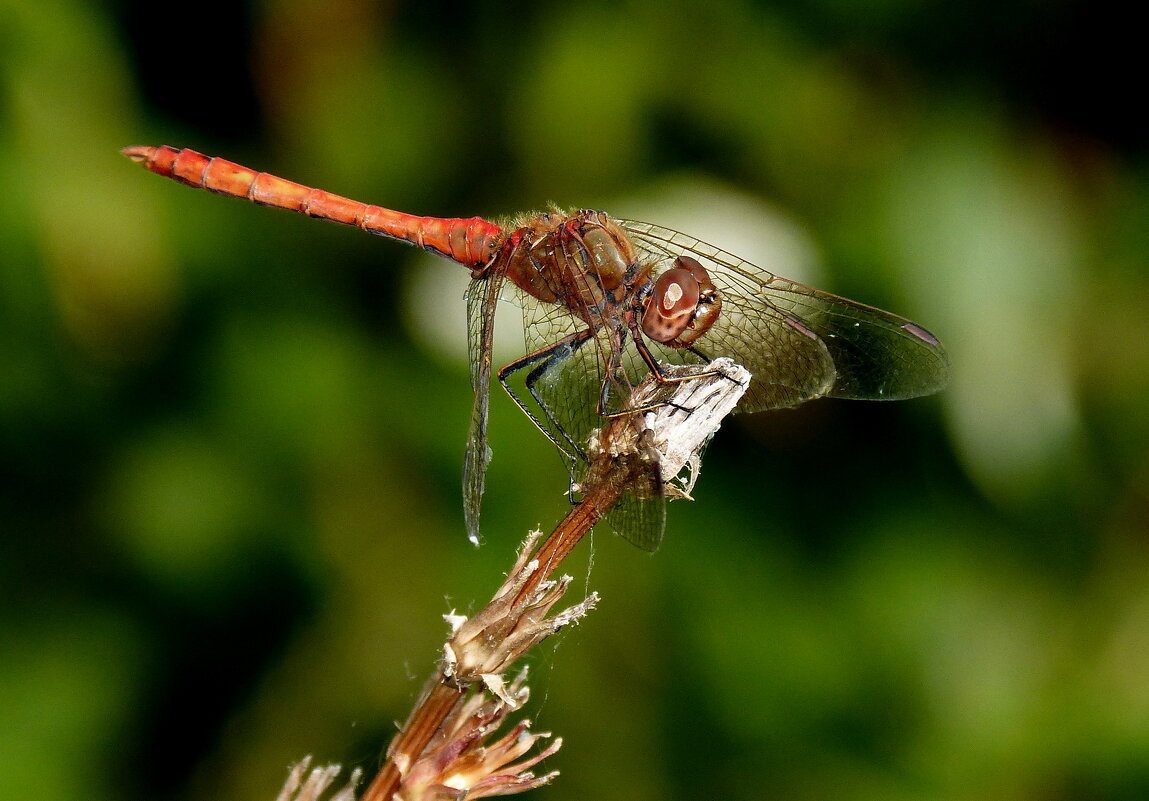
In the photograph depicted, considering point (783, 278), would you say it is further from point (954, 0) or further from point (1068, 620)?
point (1068, 620)

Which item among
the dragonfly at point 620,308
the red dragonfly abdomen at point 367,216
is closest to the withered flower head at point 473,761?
the dragonfly at point 620,308

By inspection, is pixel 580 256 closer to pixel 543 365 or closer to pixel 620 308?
pixel 620 308

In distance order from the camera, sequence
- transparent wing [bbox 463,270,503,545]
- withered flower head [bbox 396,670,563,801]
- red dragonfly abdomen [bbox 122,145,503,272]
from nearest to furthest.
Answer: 1. withered flower head [bbox 396,670,563,801]
2. transparent wing [bbox 463,270,503,545]
3. red dragonfly abdomen [bbox 122,145,503,272]

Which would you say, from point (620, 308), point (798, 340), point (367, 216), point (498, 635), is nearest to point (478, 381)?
point (620, 308)

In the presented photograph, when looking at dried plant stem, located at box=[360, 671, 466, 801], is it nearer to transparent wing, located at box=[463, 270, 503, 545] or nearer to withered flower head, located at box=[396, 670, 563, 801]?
withered flower head, located at box=[396, 670, 563, 801]

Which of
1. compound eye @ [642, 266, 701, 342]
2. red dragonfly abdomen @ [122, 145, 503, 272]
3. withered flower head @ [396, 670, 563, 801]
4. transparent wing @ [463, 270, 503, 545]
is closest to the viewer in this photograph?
withered flower head @ [396, 670, 563, 801]

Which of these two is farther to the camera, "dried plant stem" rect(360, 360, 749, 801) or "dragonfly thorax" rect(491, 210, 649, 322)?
"dragonfly thorax" rect(491, 210, 649, 322)

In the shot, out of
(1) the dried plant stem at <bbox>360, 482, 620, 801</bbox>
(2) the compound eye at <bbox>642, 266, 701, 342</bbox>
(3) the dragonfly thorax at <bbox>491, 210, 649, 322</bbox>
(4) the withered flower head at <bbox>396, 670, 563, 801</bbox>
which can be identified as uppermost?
(3) the dragonfly thorax at <bbox>491, 210, 649, 322</bbox>

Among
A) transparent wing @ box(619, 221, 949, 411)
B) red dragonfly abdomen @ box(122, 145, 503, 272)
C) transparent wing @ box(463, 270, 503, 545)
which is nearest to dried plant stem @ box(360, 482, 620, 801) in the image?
transparent wing @ box(463, 270, 503, 545)

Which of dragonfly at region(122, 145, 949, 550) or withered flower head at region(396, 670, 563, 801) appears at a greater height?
dragonfly at region(122, 145, 949, 550)
